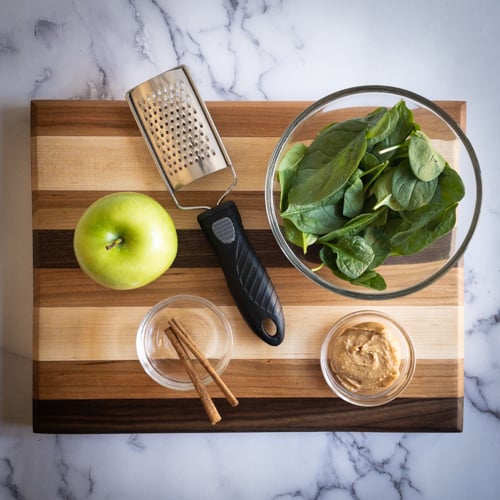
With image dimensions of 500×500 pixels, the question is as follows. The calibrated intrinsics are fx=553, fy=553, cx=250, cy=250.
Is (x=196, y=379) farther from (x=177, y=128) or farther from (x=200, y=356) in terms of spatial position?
(x=177, y=128)

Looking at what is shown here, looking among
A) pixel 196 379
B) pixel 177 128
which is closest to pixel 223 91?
pixel 177 128

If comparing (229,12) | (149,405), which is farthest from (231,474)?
(229,12)

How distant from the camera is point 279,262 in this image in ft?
2.91

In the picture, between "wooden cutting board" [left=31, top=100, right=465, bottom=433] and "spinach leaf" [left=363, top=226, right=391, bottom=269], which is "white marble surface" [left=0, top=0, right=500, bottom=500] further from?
"spinach leaf" [left=363, top=226, right=391, bottom=269]

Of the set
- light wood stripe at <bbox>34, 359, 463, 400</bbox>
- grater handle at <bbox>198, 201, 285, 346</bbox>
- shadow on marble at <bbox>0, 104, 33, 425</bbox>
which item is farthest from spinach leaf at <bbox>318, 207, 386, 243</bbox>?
shadow on marble at <bbox>0, 104, 33, 425</bbox>

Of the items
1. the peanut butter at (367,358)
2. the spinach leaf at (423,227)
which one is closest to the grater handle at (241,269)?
Result: the peanut butter at (367,358)

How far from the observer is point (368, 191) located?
741 millimetres

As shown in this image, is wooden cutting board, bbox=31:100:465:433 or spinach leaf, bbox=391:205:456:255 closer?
spinach leaf, bbox=391:205:456:255

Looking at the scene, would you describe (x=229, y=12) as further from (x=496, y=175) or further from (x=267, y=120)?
(x=496, y=175)

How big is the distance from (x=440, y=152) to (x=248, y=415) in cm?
50

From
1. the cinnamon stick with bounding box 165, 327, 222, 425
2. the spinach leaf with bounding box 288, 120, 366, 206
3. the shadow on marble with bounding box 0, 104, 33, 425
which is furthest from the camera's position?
the shadow on marble with bounding box 0, 104, 33, 425

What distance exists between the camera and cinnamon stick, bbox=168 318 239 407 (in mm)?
853

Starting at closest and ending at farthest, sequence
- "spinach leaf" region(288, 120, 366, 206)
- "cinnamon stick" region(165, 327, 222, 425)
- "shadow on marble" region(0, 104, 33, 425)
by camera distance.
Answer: "spinach leaf" region(288, 120, 366, 206) < "cinnamon stick" region(165, 327, 222, 425) < "shadow on marble" region(0, 104, 33, 425)

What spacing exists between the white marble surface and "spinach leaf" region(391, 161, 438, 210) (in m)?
0.31
